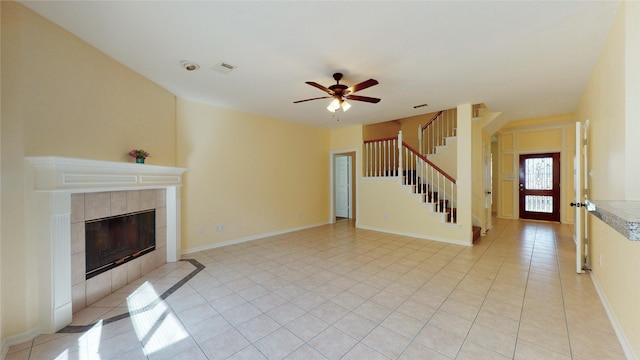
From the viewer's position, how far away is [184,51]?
8.69ft

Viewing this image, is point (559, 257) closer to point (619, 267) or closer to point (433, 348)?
point (619, 267)

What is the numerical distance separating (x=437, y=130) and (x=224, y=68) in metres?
5.52

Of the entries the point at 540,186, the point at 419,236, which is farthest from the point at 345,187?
the point at 540,186

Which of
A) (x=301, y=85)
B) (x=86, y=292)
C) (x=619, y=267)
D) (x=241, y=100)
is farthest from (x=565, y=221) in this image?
(x=86, y=292)

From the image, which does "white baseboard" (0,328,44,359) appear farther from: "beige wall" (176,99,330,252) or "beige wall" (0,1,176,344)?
"beige wall" (176,99,330,252)

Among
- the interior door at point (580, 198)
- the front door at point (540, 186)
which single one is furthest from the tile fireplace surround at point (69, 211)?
the front door at point (540, 186)

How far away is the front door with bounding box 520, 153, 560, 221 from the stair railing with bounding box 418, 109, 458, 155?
2817mm

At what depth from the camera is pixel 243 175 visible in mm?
5043

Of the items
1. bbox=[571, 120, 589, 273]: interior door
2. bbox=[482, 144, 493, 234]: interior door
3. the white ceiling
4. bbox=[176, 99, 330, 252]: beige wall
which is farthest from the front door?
bbox=[176, 99, 330, 252]: beige wall

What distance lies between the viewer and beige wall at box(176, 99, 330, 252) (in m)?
4.31

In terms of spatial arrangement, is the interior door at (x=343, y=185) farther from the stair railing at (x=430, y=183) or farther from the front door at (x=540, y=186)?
the front door at (x=540, y=186)

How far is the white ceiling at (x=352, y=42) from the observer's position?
2006 millimetres

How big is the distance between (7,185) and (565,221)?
1016 cm

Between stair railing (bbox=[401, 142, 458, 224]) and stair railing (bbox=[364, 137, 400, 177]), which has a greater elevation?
stair railing (bbox=[364, 137, 400, 177])
